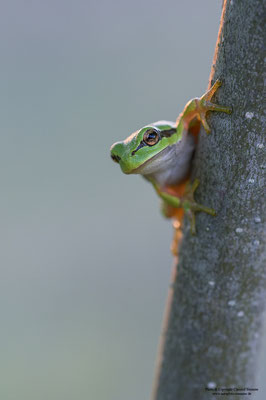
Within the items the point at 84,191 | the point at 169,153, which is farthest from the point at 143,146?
the point at 84,191

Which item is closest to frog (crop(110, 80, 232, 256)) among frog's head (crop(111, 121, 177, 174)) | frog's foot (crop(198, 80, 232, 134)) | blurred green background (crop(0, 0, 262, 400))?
frog's head (crop(111, 121, 177, 174))

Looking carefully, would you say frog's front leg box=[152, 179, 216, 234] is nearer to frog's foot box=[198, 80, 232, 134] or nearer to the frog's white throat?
the frog's white throat

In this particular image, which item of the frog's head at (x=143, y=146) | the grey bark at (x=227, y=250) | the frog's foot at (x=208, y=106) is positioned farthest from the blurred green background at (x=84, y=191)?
the frog's foot at (x=208, y=106)

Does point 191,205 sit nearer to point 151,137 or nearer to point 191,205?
point 191,205

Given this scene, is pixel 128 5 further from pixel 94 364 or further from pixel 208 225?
pixel 208 225

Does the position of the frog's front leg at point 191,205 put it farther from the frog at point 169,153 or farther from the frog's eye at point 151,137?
the frog's eye at point 151,137

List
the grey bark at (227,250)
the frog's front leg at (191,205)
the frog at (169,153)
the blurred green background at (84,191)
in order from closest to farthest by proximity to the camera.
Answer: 1. the grey bark at (227,250)
2. the frog's front leg at (191,205)
3. the frog at (169,153)
4. the blurred green background at (84,191)
